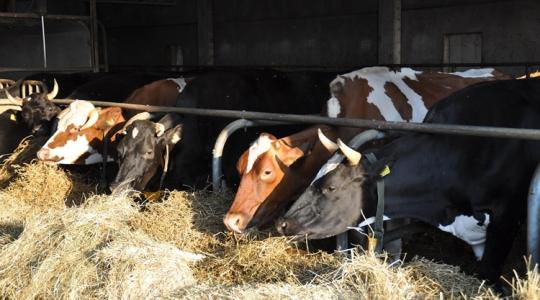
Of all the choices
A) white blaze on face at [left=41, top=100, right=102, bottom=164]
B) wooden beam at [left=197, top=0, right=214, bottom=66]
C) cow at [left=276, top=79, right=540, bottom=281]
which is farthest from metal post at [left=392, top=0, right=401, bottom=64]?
cow at [left=276, top=79, right=540, bottom=281]

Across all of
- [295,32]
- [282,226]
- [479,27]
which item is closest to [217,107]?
[282,226]

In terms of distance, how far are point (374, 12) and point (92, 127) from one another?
9.51 m

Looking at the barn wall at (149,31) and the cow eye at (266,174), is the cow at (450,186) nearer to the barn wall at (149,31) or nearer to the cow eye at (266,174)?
the cow eye at (266,174)

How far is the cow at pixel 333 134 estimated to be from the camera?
178 inches

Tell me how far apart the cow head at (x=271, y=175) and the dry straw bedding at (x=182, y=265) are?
0.25m

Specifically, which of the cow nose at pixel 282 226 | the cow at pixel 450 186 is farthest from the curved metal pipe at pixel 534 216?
the cow nose at pixel 282 226

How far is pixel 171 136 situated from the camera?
6215 millimetres

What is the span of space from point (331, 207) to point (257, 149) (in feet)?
2.87

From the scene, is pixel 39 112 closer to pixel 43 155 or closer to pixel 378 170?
pixel 43 155

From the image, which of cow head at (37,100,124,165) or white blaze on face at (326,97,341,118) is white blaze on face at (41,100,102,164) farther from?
white blaze on face at (326,97,341,118)

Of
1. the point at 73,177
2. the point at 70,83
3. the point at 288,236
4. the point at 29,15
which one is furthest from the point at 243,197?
the point at 29,15

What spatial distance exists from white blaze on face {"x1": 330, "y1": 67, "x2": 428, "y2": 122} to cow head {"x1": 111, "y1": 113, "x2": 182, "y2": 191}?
1.62 meters

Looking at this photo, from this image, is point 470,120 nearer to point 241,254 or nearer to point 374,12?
point 241,254

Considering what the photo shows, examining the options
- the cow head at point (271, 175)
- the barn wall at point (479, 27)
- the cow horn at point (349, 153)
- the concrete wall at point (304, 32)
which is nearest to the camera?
the cow horn at point (349, 153)
